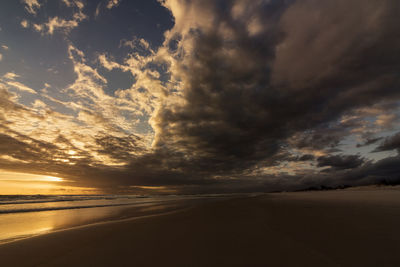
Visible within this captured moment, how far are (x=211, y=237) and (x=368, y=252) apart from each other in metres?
3.31

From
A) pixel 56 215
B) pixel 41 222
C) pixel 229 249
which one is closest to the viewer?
pixel 229 249

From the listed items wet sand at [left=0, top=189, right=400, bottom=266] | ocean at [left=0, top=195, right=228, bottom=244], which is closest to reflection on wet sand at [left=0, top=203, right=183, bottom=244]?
ocean at [left=0, top=195, right=228, bottom=244]

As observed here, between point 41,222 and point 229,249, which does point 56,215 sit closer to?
point 41,222

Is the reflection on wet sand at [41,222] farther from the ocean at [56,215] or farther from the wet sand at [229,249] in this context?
the wet sand at [229,249]

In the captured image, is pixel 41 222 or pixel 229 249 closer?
pixel 229 249

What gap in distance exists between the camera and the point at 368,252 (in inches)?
128

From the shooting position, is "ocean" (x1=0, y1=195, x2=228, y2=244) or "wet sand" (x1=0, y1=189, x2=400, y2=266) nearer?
"wet sand" (x1=0, y1=189, x2=400, y2=266)

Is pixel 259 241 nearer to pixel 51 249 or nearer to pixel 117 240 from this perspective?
pixel 117 240

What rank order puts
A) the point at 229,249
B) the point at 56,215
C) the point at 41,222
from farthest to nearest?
the point at 56,215
the point at 41,222
the point at 229,249

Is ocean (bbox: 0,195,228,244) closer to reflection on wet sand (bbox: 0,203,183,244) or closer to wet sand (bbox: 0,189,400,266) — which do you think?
reflection on wet sand (bbox: 0,203,183,244)

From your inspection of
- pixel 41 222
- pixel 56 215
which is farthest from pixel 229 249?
pixel 56 215

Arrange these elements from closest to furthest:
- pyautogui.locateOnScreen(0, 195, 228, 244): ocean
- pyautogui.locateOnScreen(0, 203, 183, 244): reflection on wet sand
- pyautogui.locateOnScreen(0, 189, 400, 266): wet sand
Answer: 1. pyautogui.locateOnScreen(0, 189, 400, 266): wet sand
2. pyautogui.locateOnScreen(0, 203, 183, 244): reflection on wet sand
3. pyautogui.locateOnScreen(0, 195, 228, 244): ocean

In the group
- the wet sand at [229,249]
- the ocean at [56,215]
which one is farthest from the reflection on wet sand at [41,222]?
the wet sand at [229,249]

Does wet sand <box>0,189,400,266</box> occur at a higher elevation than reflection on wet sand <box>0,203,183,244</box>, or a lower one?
higher
